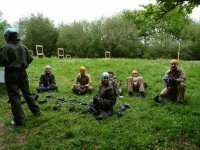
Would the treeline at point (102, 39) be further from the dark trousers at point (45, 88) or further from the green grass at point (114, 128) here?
the green grass at point (114, 128)

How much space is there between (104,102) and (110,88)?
519 millimetres

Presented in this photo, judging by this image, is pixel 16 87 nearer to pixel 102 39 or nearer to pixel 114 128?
pixel 114 128

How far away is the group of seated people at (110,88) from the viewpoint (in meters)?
9.91

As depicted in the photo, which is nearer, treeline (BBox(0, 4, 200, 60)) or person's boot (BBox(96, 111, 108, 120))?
person's boot (BBox(96, 111, 108, 120))

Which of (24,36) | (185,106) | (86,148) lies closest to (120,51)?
(24,36)

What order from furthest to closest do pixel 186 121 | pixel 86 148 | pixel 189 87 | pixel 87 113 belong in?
pixel 189 87 → pixel 87 113 → pixel 186 121 → pixel 86 148

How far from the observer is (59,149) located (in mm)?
7766

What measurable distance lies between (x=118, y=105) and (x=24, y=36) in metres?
41.8

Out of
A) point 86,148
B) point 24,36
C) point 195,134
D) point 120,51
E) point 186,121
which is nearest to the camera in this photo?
point 86,148

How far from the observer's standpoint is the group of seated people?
991 centimetres

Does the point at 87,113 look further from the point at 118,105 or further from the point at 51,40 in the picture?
the point at 51,40

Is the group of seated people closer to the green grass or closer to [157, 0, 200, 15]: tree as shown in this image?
the green grass

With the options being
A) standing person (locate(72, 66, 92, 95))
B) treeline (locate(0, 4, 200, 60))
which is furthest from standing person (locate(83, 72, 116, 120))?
treeline (locate(0, 4, 200, 60))

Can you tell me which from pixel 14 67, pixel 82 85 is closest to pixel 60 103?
pixel 82 85
